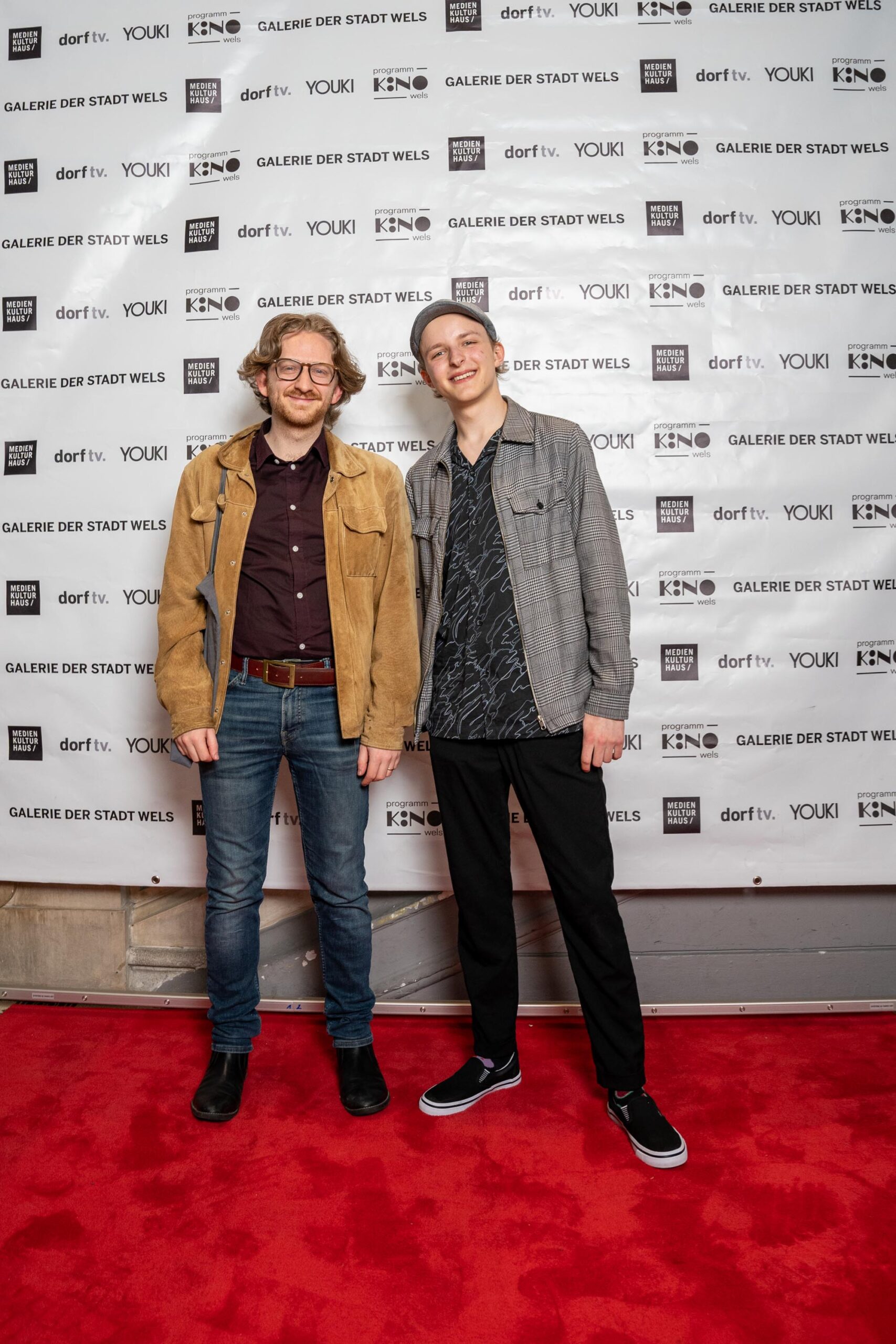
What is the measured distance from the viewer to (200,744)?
6.32 ft

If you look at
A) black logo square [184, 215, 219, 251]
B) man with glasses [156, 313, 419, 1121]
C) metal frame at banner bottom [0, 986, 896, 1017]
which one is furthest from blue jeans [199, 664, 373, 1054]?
black logo square [184, 215, 219, 251]

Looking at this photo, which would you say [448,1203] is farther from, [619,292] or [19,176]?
[19,176]

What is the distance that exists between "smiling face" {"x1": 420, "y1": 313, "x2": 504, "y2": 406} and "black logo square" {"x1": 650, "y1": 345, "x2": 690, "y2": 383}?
2.16ft

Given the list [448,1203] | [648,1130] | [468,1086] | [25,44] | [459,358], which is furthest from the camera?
[25,44]

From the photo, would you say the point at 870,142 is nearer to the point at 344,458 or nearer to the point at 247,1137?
the point at 344,458

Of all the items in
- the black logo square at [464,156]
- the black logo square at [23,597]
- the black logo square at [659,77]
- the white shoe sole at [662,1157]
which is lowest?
Answer: the white shoe sole at [662,1157]

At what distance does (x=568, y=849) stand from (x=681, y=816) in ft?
2.39

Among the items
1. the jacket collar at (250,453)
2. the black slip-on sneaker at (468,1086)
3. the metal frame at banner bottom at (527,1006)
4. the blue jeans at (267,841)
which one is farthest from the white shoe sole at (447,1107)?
the jacket collar at (250,453)

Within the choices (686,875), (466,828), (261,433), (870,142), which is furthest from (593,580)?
(870,142)

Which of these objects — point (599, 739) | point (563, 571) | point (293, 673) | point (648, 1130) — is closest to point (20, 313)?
point (293, 673)

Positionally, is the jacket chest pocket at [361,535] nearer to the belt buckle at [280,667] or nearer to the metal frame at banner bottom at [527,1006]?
the belt buckle at [280,667]

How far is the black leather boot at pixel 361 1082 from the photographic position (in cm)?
195

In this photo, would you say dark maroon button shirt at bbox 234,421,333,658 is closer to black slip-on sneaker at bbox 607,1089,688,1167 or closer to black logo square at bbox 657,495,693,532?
black logo square at bbox 657,495,693,532

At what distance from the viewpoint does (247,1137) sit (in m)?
1.87
